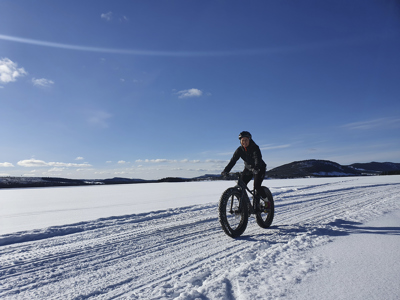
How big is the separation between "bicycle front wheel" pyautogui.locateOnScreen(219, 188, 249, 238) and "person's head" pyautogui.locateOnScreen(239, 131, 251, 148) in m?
1.11

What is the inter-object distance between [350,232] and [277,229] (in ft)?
4.30

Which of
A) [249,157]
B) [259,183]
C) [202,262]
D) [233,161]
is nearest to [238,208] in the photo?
[259,183]

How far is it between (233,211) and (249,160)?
1.25m

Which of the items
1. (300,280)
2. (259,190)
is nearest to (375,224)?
(259,190)

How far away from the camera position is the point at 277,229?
4832mm

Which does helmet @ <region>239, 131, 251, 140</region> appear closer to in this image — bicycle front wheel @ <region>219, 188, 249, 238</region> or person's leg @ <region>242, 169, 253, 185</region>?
person's leg @ <region>242, 169, 253, 185</region>

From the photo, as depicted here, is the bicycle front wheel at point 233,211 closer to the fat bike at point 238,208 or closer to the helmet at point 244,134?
the fat bike at point 238,208

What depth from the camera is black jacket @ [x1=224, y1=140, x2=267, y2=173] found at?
5.07 m

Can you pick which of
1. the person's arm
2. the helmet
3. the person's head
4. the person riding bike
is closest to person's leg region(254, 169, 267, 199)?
the person riding bike

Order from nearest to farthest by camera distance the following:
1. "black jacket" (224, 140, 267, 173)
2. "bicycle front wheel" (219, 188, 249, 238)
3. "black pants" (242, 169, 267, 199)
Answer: "bicycle front wheel" (219, 188, 249, 238), "black jacket" (224, 140, 267, 173), "black pants" (242, 169, 267, 199)

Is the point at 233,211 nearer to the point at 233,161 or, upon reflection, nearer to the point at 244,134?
the point at 233,161

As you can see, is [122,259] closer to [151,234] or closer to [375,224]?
[151,234]

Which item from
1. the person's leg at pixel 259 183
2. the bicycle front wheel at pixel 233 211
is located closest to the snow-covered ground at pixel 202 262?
the bicycle front wheel at pixel 233 211

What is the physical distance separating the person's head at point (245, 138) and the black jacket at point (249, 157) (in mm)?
98
